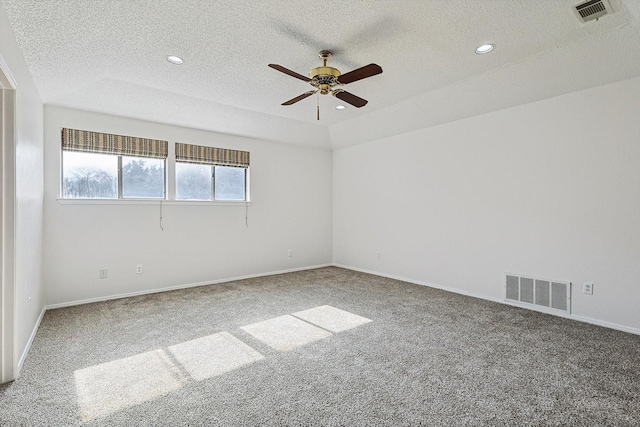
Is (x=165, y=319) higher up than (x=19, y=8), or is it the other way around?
(x=19, y=8)

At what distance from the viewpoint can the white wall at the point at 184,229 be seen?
151 inches

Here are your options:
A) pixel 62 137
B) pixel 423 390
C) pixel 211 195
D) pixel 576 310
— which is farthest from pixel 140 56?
pixel 576 310

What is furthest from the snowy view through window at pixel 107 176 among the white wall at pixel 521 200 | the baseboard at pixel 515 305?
the baseboard at pixel 515 305

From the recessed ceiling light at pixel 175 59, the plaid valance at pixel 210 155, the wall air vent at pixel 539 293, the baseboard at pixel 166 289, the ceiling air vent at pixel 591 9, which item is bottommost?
the baseboard at pixel 166 289

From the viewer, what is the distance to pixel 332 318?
11.3 ft

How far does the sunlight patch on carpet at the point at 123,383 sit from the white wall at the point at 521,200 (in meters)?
3.78

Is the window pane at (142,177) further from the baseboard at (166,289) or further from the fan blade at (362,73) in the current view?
the fan blade at (362,73)

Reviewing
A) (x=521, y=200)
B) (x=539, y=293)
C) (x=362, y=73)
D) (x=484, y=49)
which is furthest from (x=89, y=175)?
(x=539, y=293)

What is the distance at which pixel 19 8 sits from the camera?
6.51 feet

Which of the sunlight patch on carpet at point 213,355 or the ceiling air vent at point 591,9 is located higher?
the ceiling air vent at point 591,9

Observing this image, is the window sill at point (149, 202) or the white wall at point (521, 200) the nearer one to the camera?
the white wall at point (521, 200)

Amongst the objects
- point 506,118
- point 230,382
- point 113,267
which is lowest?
point 230,382

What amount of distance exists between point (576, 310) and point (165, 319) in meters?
4.42

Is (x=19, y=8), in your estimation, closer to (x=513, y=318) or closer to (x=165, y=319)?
(x=165, y=319)
